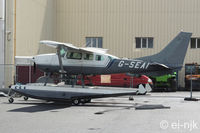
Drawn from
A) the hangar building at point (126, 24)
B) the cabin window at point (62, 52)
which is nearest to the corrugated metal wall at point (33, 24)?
the hangar building at point (126, 24)

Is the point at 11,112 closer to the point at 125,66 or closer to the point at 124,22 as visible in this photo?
the point at 125,66

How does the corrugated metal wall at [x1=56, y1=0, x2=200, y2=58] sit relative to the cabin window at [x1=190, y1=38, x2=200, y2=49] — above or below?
above

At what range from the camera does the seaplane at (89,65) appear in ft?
52.3

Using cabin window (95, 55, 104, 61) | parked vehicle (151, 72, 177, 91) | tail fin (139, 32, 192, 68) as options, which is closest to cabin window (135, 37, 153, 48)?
parked vehicle (151, 72, 177, 91)

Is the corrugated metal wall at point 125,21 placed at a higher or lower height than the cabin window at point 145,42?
higher

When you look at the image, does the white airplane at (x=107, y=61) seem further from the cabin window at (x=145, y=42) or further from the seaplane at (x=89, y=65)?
the cabin window at (x=145, y=42)

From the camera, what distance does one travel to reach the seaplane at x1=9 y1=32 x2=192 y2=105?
52.3ft

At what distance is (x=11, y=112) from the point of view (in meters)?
13.2

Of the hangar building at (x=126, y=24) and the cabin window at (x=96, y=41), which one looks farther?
the cabin window at (x=96, y=41)

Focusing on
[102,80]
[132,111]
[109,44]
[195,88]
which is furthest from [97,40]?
[132,111]

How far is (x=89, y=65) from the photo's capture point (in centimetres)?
1722

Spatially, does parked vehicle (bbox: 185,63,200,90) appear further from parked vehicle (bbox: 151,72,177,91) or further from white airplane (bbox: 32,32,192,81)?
white airplane (bbox: 32,32,192,81)

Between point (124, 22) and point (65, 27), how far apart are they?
553cm

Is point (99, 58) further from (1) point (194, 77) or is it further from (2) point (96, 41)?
(2) point (96, 41)
